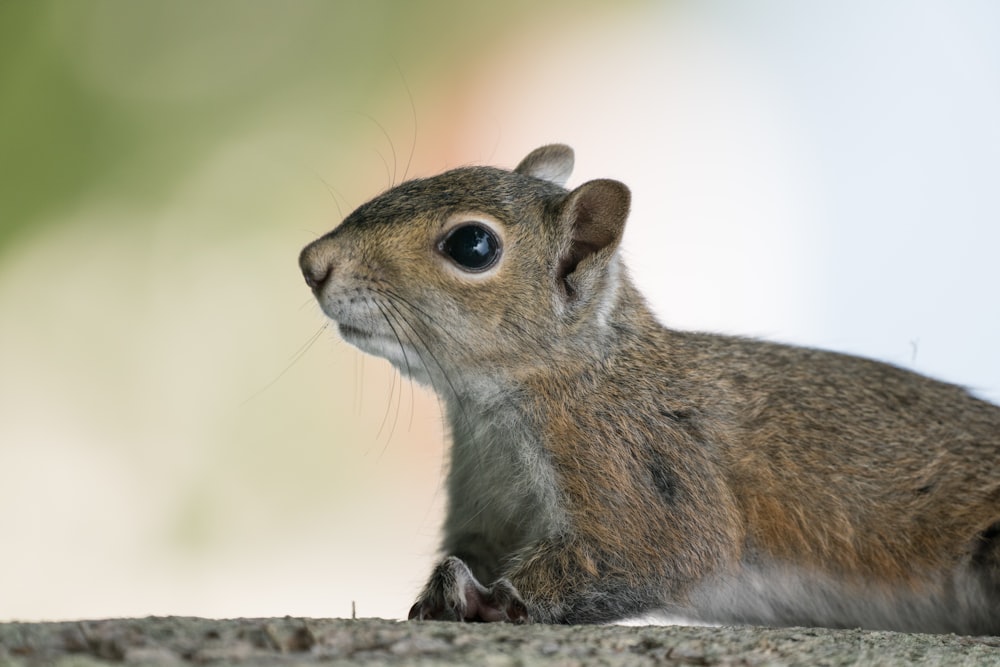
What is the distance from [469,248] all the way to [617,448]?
0.54 m

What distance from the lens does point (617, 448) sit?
2479 millimetres

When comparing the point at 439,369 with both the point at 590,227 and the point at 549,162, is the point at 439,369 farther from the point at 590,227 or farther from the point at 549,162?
the point at 549,162

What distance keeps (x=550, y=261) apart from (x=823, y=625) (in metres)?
1.04

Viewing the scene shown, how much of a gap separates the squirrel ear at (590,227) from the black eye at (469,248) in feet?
0.60

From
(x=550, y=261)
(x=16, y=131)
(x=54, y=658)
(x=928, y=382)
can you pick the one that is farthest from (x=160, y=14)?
(x=54, y=658)

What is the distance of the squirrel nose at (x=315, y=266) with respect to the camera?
237 centimetres

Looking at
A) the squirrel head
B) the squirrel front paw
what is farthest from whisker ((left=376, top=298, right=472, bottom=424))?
the squirrel front paw

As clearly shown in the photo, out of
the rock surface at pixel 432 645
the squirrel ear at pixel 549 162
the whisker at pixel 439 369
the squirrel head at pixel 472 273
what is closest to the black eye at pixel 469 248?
the squirrel head at pixel 472 273

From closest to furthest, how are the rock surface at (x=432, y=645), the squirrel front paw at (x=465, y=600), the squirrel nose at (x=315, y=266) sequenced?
the rock surface at (x=432, y=645), the squirrel front paw at (x=465, y=600), the squirrel nose at (x=315, y=266)

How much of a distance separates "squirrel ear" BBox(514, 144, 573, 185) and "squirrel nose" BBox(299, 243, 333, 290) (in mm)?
848

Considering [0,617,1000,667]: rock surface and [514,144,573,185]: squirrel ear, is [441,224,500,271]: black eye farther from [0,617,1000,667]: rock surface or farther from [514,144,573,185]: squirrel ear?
[0,617,1000,667]: rock surface

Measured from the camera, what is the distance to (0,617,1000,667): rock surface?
1448mm

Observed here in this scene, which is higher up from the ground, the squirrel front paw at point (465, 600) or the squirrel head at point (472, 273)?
the squirrel head at point (472, 273)

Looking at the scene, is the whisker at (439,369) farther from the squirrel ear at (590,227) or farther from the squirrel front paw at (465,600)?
the squirrel front paw at (465,600)
